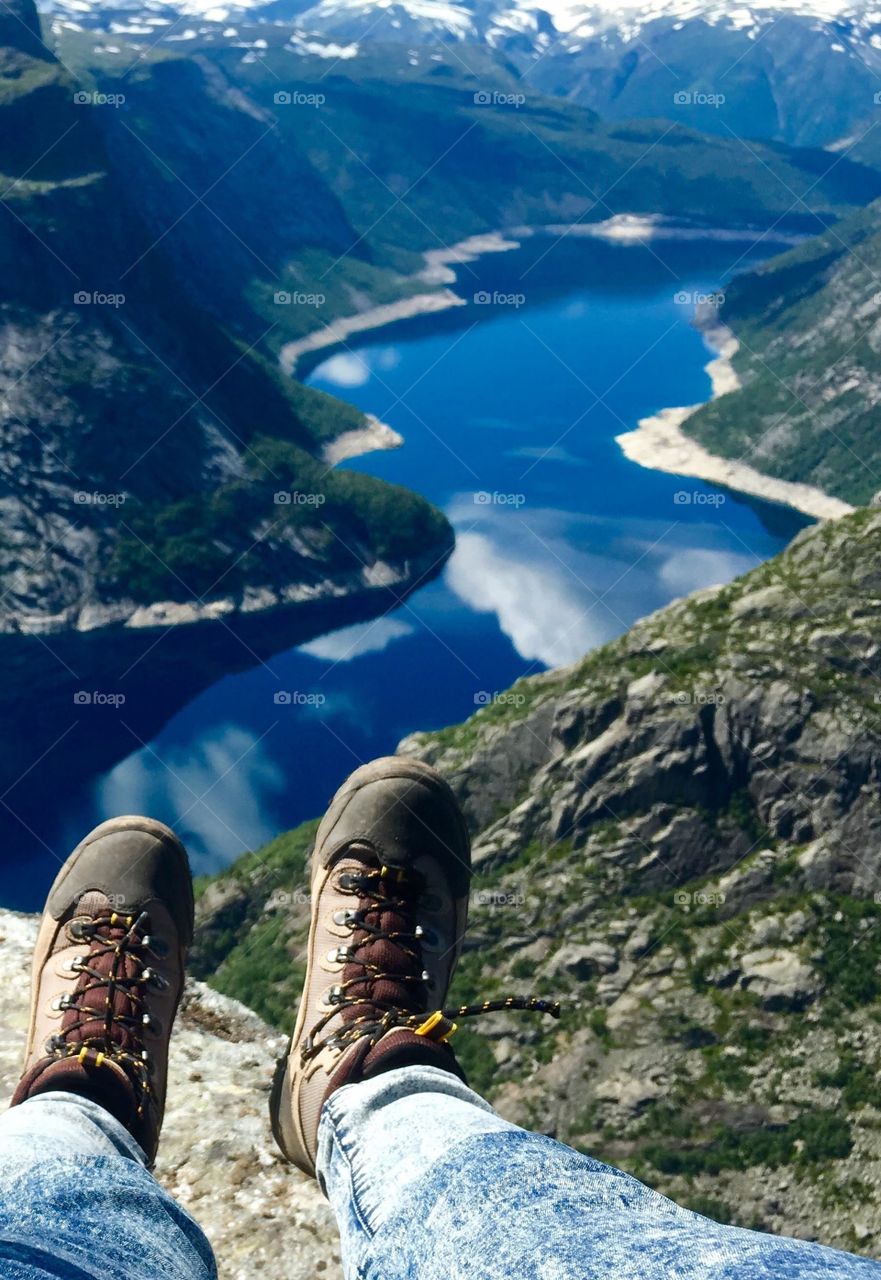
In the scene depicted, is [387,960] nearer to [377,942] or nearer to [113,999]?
[377,942]

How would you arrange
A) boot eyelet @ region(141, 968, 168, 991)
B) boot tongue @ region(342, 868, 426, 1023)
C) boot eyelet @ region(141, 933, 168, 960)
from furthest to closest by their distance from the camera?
boot eyelet @ region(141, 933, 168, 960) → boot eyelet @ region(141, 968, 168, 991) → boot tongue @ region(342, 868, 426, 1023)

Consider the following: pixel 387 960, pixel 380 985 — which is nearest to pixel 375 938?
pixel 387 960

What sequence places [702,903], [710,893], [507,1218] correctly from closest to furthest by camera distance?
[507,1218]
[710,893]
[702,903]

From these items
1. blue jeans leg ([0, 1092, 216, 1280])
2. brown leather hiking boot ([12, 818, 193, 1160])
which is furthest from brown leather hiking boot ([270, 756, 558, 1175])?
blue jeans leg ([0, 1092, 216, 1280])

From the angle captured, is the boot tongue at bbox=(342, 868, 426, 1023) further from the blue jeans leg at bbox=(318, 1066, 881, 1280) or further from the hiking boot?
the blue jeans leg at bbox=(318, 1066, 881, 1280)

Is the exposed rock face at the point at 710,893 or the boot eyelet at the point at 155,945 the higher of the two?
the boot eyelet at the point at 155,945

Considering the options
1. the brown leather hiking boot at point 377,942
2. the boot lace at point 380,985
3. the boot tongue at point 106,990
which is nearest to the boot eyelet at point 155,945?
the boot tongue at point 106,990

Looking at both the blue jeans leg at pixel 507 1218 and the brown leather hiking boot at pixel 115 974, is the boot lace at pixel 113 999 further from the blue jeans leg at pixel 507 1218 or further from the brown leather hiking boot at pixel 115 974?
the blue jeans leg at pixel 507 1218
